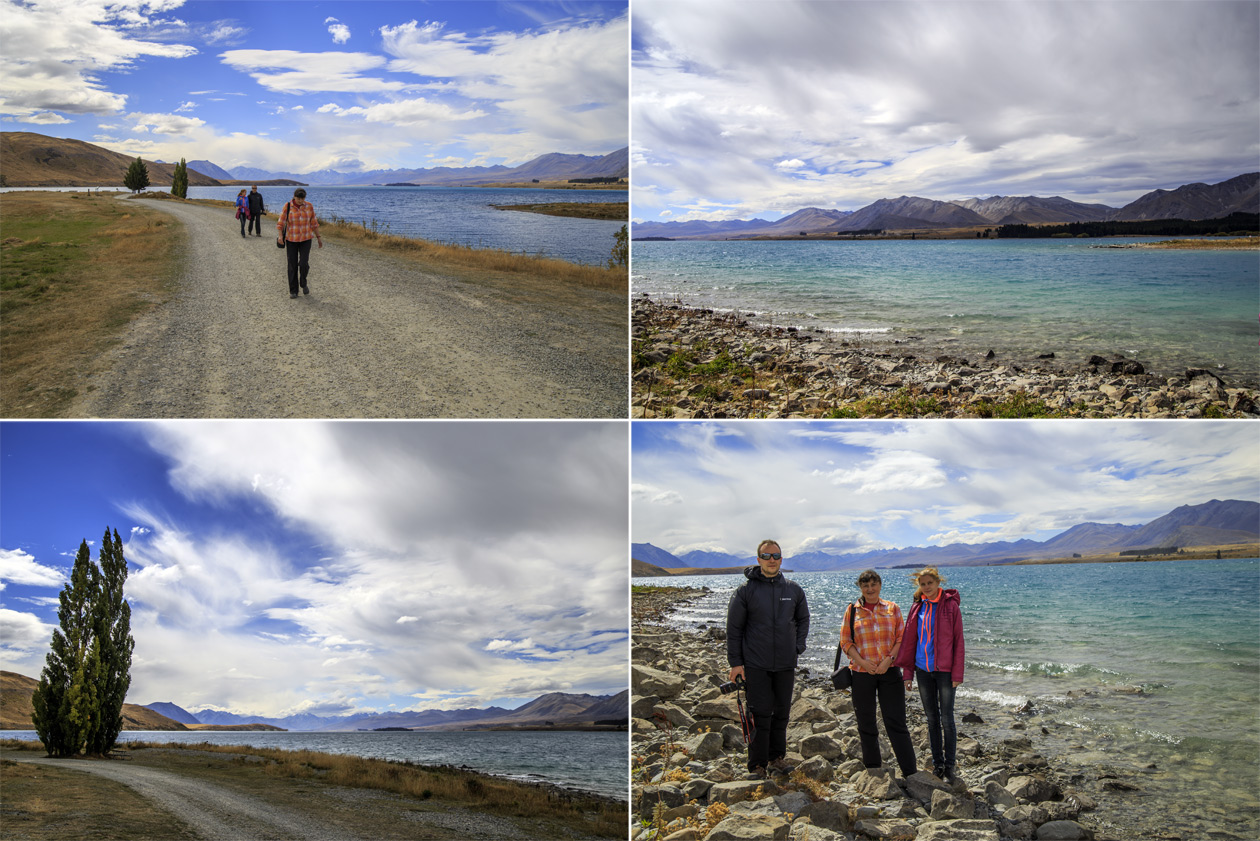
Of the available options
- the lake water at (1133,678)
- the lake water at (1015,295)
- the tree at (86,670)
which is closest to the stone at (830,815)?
the lake water at (1133,678)

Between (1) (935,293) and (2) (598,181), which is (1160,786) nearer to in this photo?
(1) (935,293)

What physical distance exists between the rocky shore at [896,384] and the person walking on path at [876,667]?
2127 millimetres

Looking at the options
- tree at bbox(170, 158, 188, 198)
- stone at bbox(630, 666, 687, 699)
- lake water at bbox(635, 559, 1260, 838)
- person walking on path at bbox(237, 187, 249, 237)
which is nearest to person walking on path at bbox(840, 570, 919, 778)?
lake water at bbox(635, 559, 1260, 838)

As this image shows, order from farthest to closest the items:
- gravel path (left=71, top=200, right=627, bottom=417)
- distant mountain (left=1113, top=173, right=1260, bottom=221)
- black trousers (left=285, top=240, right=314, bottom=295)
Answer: distant mountain (left=1113, top=173, right=1260, bottom=221) < black trousers (left=285, top=240, right=314, bottom=295) < gravel path (left=71, top=200, right=627, bottom=417)

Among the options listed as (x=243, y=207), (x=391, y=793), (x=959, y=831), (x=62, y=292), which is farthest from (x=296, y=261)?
(x=243, y=207)

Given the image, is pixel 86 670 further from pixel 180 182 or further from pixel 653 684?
pixel 180 182

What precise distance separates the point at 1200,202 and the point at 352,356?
11.0 meters

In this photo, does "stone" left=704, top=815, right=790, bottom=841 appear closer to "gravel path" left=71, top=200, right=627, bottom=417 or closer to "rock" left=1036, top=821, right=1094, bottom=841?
"rock" left=1036, top=821, right=1094, bottom=841

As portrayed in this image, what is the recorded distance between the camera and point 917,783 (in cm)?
381

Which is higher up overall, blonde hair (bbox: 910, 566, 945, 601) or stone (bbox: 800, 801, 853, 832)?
blonde hair (bbox: 910, 566, 945, 601)

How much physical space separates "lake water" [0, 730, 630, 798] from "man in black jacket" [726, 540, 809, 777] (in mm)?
1188

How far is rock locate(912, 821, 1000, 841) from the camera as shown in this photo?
3.31 meters

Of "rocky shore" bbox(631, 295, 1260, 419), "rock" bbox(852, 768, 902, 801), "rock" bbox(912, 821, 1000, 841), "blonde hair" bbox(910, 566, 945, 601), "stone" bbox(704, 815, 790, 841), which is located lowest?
"rock" bbox(852, 768, 902, 801)

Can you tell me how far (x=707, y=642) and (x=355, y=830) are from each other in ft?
15.0
